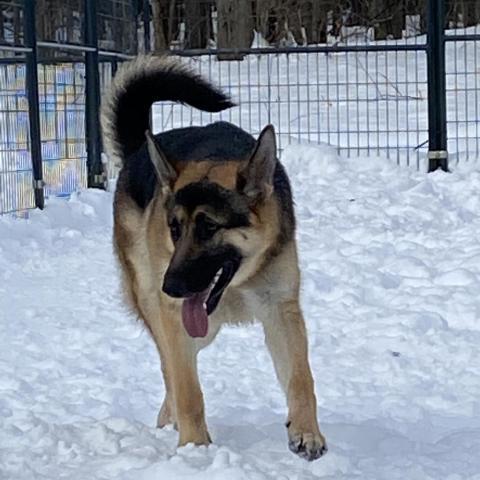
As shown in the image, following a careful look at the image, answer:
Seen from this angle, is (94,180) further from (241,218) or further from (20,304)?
(241,218)

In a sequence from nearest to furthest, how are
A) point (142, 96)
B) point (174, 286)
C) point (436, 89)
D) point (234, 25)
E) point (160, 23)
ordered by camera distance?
1. point (174, 286)
2. point (142, 96)
3. point (436, 89)
4. point (160, 23)
5. point (234, 25)

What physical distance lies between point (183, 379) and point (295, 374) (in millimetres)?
388

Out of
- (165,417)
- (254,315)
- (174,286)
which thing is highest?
(174,286)

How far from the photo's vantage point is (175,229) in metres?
4.03

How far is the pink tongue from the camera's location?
413cm

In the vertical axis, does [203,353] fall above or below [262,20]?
below

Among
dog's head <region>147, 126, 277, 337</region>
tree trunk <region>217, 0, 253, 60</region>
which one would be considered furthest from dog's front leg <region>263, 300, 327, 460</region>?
tree trunk <region>217, 0, 253, 60</region>

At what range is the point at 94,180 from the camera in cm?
1114

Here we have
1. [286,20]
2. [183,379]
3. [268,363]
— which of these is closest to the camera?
[183,379]

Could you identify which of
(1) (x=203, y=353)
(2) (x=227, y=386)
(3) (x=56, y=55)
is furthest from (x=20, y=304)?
(3) (x=56, y=55)

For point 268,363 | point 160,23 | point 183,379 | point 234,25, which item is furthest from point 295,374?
point 234,25

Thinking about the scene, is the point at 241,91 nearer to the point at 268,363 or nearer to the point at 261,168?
the point at 268,363

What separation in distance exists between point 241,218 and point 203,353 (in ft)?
5.62

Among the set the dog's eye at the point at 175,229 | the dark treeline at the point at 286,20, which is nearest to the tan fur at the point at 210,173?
the dog's eye at the point at 175,229
